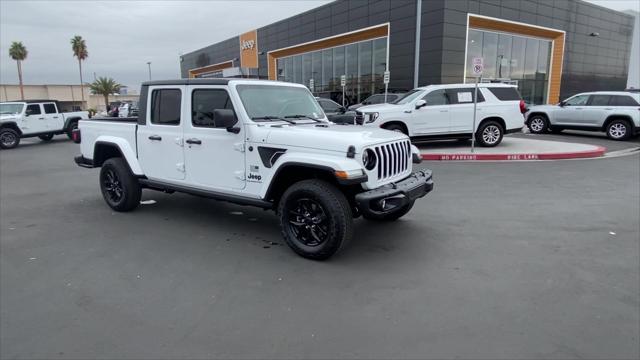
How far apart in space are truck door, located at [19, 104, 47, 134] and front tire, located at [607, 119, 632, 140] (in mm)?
22606

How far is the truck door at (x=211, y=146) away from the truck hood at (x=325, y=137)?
1.76ft

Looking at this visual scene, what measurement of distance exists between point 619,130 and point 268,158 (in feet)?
51.2

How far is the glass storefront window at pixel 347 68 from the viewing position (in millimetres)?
28359

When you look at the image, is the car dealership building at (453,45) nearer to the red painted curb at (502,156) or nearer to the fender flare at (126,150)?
the red painted curb at (502,156)

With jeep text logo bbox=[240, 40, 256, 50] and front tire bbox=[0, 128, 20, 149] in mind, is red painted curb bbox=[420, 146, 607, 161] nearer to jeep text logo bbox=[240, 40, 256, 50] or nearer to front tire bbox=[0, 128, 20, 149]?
front tire bbox=[0, 128, 20, 149]

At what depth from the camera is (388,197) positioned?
4.23 meters

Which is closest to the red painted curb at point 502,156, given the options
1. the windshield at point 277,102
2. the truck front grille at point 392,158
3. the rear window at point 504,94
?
the rear window at point 504,94

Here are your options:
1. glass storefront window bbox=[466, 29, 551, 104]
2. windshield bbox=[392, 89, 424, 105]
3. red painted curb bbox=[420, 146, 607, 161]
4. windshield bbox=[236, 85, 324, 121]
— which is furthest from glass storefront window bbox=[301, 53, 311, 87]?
windshield bbox=[236, 85, 324, 121]

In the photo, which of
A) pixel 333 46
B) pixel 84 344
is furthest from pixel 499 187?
pixel 333 46

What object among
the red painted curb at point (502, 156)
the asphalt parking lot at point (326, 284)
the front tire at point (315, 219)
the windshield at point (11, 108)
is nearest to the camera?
the asphalt parking lot at point (326, 284)

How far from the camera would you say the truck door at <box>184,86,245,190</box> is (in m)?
4.98

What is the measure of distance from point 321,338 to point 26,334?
2.17 meters

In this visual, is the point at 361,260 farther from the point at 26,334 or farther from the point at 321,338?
the point at 26,334

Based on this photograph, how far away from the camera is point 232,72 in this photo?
3866cm
